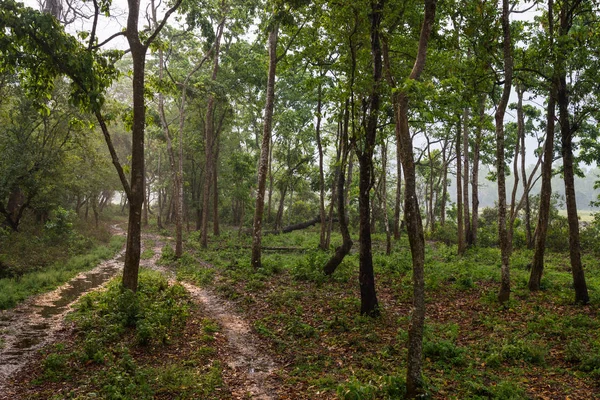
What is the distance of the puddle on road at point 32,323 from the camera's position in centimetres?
773

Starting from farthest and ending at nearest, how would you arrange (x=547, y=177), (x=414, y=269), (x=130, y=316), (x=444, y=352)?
(x=547, y=177), (x=130, y=316), (x=444, y=352), (x=414, y=269)

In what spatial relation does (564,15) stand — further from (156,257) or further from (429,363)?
(156,257)

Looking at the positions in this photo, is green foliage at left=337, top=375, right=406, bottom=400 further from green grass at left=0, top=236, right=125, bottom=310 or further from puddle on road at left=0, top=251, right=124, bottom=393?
green grass at left=0, top=236, right=125, bottom=310

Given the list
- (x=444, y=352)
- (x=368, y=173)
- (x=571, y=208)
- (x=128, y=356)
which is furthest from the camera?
(x=571, y=208)

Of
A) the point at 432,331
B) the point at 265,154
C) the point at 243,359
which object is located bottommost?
the point at 243,359

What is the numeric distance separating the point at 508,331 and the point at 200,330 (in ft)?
26.9

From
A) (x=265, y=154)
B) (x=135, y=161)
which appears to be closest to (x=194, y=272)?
(x=265, y=154)

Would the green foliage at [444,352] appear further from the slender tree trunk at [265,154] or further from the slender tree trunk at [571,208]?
the slender tree trunk at [265,154]

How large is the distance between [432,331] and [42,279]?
14857 mm

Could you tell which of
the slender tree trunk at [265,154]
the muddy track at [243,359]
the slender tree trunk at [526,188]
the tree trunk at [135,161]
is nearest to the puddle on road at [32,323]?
the tree trunk at [135,161]

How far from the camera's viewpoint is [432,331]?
9477mm

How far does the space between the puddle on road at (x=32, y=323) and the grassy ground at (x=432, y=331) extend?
16.0 ft

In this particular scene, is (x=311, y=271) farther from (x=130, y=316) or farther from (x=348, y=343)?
(x=130, y=316)

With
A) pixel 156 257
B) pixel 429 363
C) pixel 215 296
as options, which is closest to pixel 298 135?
pixel 156 257
